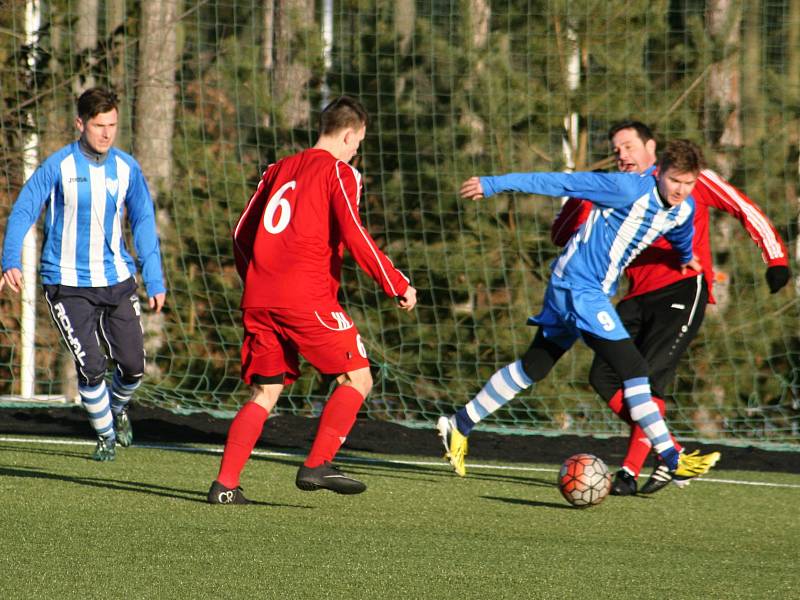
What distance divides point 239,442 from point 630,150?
251 cm

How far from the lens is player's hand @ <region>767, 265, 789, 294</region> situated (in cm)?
643

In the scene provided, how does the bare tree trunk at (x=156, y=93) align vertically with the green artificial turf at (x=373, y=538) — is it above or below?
above

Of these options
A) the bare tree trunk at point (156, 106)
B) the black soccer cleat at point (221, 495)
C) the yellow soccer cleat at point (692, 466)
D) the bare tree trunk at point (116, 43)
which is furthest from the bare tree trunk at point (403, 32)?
the black soccer cleat at point (221, 495)

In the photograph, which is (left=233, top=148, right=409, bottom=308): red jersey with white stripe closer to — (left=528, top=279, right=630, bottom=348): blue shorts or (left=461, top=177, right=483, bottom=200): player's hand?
(left=461, top=177, right=483, bottom=200): player's hand

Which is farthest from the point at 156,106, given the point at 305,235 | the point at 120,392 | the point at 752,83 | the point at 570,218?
the point at 305,235

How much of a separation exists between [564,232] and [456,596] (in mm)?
3223

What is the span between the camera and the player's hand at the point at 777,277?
253 inches

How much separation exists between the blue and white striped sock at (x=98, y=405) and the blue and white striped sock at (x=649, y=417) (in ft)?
8.48

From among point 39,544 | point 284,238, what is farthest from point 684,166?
point 39,544

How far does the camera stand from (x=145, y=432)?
8617mm

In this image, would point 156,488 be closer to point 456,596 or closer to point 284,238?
point 284,238

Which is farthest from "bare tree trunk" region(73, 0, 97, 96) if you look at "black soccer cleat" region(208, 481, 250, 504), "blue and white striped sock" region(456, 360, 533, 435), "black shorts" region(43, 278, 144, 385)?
"black soccer cleat" region(208, 481, 250, 504)

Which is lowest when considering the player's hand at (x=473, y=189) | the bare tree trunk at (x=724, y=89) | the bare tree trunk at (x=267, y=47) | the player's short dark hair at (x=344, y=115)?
the player's hand at (x=473, y=189)

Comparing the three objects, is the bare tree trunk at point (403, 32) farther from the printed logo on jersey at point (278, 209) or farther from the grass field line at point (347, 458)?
the printed logo on jersey at point (278, 209)
